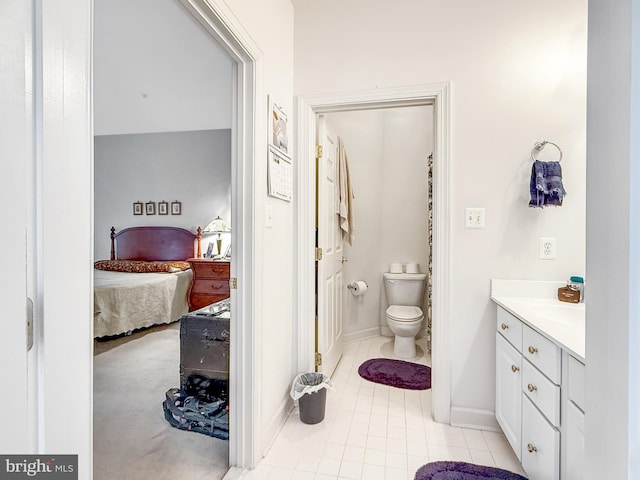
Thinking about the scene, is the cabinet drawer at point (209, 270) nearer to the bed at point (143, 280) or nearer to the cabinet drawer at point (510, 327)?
the bed at point (143, 280)

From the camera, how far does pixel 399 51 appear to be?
215 cm

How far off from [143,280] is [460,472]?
3.61 metres

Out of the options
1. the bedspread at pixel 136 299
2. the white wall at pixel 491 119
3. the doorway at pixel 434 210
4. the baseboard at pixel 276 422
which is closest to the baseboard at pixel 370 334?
the doorway at pixel 434 210

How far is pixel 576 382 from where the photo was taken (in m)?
1.14

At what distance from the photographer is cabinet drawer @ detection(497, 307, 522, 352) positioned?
165 centimetres

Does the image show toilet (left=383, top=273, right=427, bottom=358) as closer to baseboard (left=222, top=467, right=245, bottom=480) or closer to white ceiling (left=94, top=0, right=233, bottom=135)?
baseboard (left=222, top=467, right=245, bottom=480)

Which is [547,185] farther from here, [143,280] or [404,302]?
[143,280]

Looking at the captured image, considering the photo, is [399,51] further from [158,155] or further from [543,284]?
[158,155]

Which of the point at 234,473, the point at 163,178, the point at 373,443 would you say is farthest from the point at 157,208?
the point at 373,443

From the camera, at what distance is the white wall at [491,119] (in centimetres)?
195

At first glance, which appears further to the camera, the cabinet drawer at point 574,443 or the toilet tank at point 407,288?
the toilet tank at point 407,288

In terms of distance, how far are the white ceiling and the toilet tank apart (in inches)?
98.2

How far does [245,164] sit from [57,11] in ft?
3.32

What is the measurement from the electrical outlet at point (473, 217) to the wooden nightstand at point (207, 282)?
3194mm
